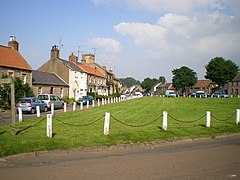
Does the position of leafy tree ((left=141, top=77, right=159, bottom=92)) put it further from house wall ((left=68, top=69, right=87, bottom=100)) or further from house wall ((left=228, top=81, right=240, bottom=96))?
house wall ((left=68, top=69, right=87, bottom=100))

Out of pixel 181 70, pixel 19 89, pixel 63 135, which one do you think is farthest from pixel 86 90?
pixel 181 70

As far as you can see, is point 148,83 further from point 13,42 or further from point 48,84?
point 13,42

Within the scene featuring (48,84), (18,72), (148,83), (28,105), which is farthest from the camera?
(148,83)

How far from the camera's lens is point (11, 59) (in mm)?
34719

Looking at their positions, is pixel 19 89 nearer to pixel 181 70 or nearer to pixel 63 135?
pixel 63 135

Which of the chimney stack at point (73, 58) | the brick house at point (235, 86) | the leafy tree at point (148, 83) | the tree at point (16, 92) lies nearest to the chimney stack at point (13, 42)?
the tree at point (16, 92)

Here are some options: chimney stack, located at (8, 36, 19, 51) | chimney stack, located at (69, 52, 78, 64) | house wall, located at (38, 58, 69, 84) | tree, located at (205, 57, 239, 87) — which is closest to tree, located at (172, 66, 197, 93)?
tree, located at (205, 57, 239, 87)

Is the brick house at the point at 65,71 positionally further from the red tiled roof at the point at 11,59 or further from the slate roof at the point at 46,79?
the red tiled roof at the point at 11,59

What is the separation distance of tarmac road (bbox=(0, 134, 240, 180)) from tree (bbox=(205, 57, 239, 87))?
8255 cm

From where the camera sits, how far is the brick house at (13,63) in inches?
1273

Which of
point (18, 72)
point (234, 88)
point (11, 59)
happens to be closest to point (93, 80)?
point (18, 72)

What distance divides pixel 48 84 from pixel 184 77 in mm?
75263

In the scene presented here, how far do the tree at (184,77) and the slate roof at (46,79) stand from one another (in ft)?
227

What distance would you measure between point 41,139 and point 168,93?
73945mm
